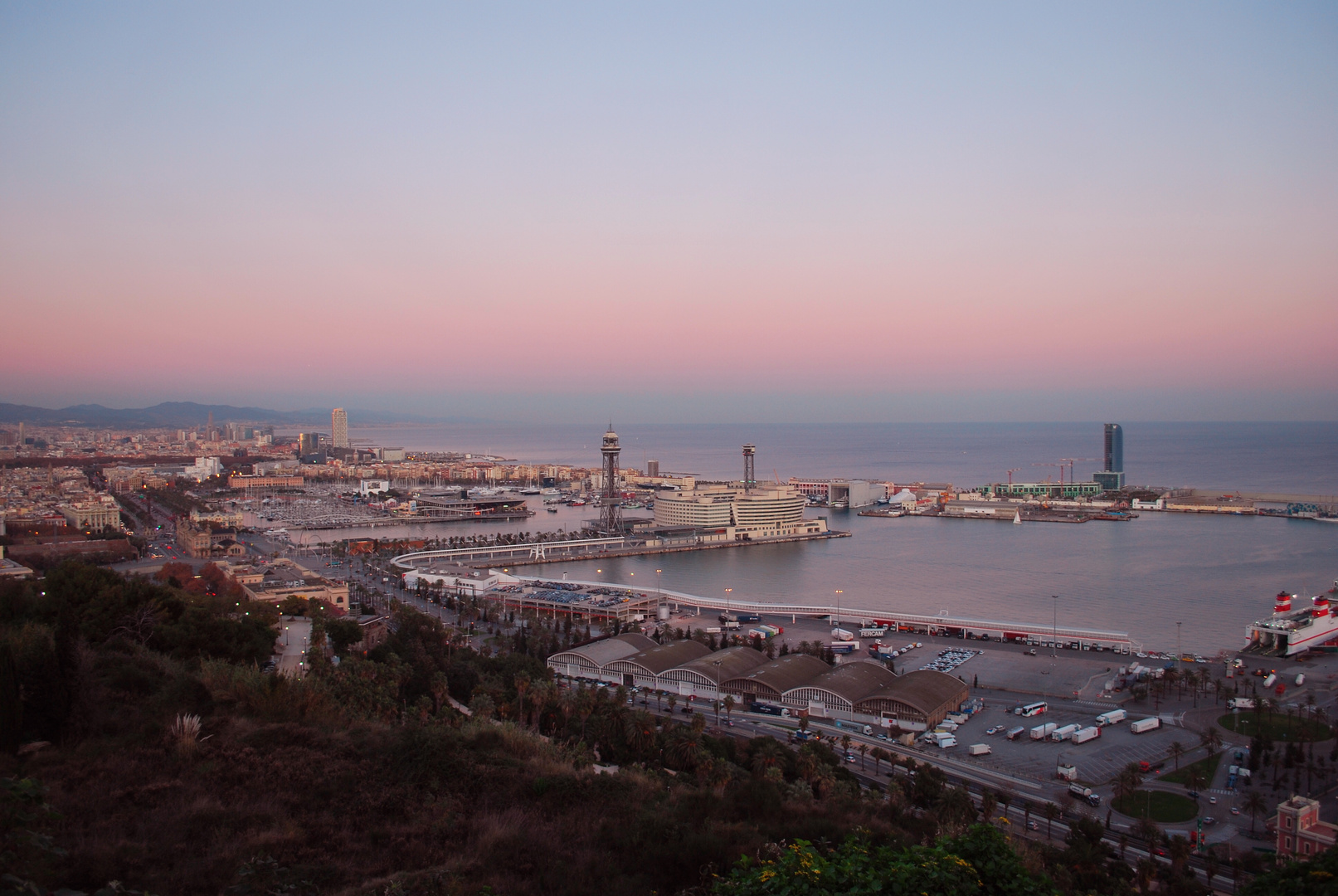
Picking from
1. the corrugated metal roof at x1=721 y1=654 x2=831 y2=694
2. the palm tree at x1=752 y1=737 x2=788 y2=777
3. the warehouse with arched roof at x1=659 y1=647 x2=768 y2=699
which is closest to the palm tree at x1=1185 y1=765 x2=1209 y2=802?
the palm tree at x1=752 y1=737 x2=788 y2=777

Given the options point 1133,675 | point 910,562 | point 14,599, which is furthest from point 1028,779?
point 910,562

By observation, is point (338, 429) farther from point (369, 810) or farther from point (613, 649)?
point (369, 810)

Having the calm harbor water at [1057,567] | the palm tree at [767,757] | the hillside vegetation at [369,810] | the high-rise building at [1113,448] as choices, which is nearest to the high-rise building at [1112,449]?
the high-rise building at [1113,448]

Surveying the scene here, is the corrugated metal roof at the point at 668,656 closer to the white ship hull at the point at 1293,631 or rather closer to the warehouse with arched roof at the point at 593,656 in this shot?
the warehouse with arched roof at the point at 593,656

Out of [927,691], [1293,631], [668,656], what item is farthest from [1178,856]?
[1293,631]

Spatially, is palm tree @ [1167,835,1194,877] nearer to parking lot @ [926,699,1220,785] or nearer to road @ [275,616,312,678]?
parking lot @ [926,699,1220,785]

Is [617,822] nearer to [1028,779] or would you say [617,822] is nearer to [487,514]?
[1028,779]
